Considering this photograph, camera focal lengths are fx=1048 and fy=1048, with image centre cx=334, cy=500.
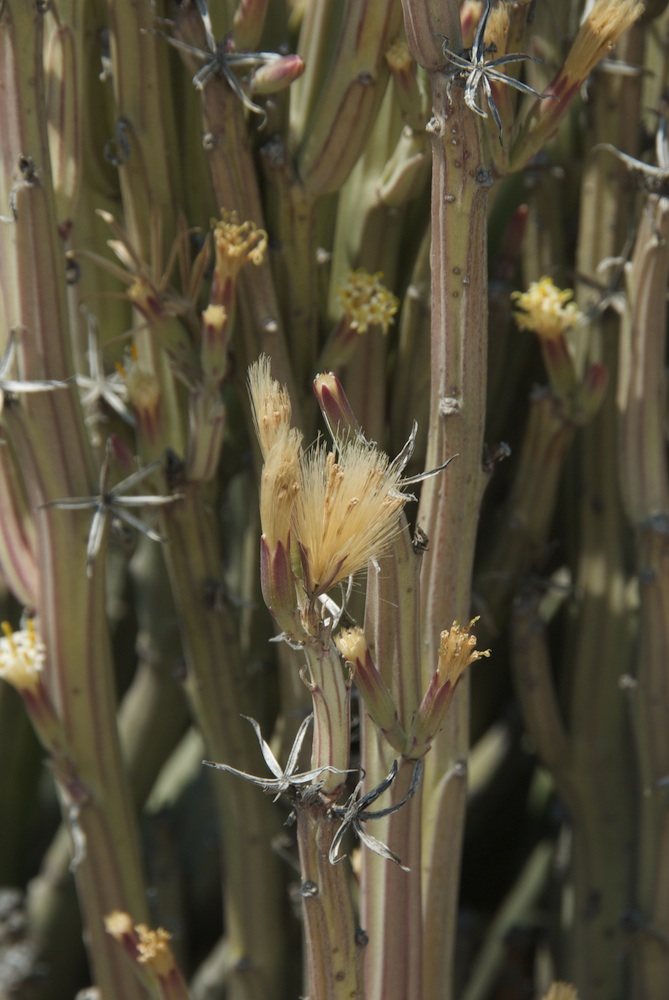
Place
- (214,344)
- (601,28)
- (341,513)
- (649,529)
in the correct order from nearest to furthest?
(341,513) < (601,28) < (214,344) < (649,529)

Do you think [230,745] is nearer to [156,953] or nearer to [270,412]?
[156,953]

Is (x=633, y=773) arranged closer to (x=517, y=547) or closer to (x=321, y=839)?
(x=517, y=547)

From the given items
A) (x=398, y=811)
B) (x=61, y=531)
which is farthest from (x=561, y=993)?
(x=61, y=531)

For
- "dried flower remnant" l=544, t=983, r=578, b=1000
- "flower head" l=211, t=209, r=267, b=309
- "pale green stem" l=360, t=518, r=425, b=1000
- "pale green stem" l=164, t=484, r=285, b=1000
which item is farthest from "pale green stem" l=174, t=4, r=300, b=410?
"dried flower remnant" l=544, t=983, r=578, b=1000

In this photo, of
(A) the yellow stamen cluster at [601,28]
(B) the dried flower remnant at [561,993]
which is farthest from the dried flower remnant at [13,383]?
(B) the dried flower remnant at [561,993]

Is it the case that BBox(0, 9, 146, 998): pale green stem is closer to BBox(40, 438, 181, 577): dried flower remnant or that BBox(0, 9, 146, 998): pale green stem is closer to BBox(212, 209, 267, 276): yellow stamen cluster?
BBox(40, 438, 181, 577): dried flower remnant

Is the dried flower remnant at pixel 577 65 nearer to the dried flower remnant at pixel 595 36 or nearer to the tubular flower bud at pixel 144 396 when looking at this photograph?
the dried flower remnant at pixel 595 36

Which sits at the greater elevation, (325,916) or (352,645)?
(352,645)
